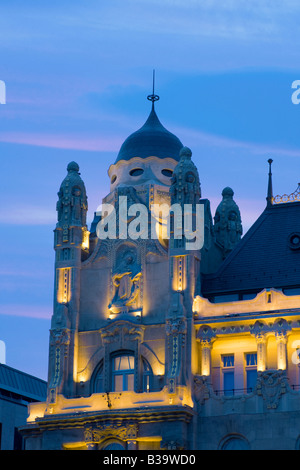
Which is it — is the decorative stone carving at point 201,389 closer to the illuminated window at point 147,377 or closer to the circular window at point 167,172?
the illuminated window at point 147,377

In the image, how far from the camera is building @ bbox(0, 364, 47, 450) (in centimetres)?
11044

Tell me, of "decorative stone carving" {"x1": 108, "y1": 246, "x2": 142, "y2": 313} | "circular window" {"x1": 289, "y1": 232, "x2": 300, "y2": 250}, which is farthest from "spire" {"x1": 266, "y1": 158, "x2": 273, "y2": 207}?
"decorative stone carving" {"x1": 108, "y1": 246, "x2": 142, "y2": 313}

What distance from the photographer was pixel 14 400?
113m

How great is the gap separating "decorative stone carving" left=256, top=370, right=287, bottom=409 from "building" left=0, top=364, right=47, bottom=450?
25.0 m

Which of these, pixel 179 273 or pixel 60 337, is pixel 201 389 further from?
pixel 60 337

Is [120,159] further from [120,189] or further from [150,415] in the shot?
[150,415]

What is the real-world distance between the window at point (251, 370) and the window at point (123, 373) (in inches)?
330

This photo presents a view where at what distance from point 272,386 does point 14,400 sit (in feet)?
90.3

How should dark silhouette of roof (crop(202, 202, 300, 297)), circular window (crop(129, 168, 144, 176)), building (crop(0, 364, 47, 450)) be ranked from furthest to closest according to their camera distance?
1. building (crop(0, 364, 47, 450))
2. circular window (crop(129, 168, 144, 176))
3. dark silhouette of roof (crop(202, 202, 300, 297))

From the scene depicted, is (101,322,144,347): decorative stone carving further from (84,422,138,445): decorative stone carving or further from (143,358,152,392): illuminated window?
(84,422,138,445): decorative stone carving

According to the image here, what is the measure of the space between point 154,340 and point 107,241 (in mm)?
9008

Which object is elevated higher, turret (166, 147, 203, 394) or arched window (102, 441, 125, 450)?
turret (166, 147, 203, 394)
